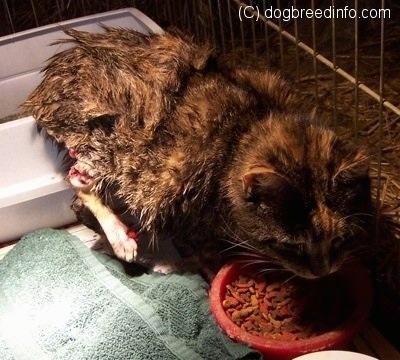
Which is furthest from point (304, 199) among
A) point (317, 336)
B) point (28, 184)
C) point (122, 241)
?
point (28, 184)

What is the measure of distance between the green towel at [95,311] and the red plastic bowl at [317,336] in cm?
3

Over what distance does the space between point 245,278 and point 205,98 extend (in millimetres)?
453

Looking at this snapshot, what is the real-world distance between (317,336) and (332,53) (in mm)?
882

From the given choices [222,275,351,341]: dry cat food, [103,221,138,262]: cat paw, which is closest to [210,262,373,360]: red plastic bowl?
[222,275,351,341]: dry cat food

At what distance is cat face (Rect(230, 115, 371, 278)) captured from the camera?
135 centimetres

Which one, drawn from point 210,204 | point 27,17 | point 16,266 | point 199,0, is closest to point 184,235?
point 210,204

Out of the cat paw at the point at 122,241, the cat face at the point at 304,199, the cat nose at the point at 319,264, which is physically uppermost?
the cat face at the point at 304,199

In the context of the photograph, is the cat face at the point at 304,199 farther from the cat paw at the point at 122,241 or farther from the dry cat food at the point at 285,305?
the cat paw at the point at 122,241

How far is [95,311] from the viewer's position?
1624mm

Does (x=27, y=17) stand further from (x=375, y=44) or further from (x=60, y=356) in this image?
(x=60, y=356)

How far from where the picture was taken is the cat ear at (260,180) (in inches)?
52.7
